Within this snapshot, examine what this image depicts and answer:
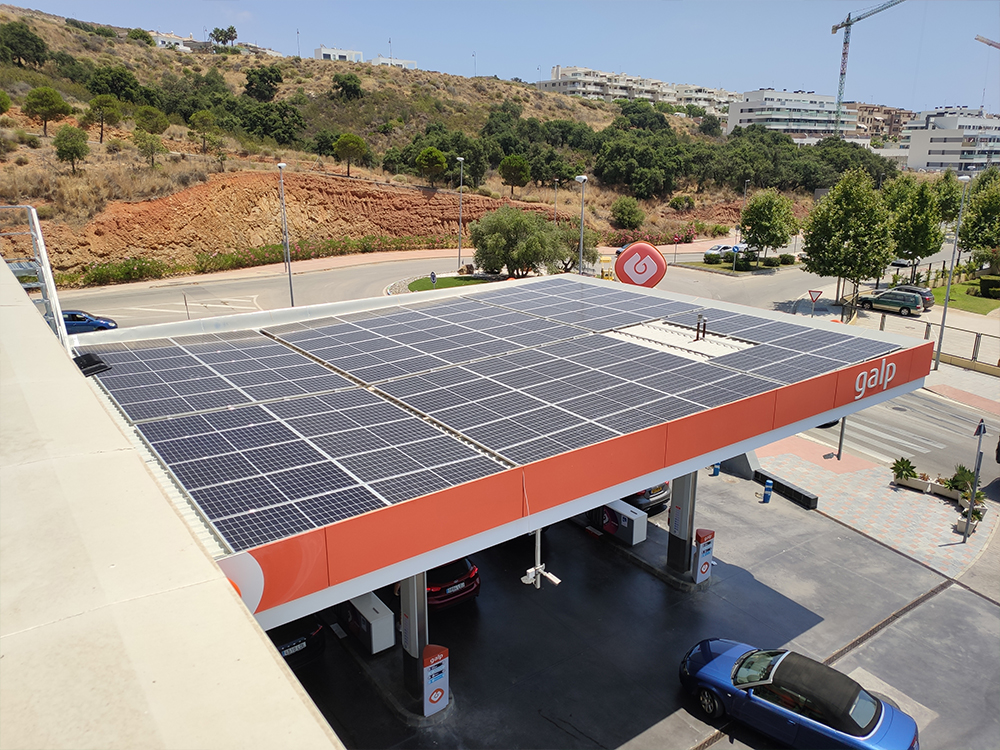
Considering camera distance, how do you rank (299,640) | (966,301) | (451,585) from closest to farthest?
(299,640) → (451,585) → (966,301)

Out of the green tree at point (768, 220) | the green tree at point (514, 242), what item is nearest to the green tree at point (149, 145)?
the green tree at point (514, 242)

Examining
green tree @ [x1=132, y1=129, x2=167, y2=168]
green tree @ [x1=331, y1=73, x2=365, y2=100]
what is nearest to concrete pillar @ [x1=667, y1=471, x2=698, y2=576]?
green tree @ [x1=132, y1=129, x2=167, y2=168]

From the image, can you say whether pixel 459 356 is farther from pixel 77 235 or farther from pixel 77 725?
pixel 77 235

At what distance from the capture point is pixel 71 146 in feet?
151

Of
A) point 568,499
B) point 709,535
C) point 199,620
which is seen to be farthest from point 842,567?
point 199,620

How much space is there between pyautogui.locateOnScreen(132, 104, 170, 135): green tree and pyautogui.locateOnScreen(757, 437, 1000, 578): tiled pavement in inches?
2220

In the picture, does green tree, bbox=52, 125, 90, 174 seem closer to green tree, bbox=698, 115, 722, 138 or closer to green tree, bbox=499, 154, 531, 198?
green tree, bbox=499, 154, 531, 198

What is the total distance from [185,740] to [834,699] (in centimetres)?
962

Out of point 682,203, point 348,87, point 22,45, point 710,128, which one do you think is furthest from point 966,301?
point 710,128

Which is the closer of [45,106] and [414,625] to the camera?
[414,625]

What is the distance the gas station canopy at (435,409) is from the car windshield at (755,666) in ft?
10.8

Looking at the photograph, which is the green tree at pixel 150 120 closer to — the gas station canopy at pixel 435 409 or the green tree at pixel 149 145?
the green tree at pixel 149 145

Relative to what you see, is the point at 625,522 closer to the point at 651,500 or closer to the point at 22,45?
the point at 651,500

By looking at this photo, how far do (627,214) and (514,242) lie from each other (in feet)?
98.7
